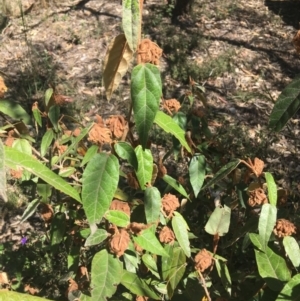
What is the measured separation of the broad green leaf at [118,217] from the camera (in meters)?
1.16

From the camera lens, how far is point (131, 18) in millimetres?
770

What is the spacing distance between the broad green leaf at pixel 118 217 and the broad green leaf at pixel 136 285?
0.27 metres

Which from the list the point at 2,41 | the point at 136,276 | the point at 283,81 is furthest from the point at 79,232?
the point at 2,41

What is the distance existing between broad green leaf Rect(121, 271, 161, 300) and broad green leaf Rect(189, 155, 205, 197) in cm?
33

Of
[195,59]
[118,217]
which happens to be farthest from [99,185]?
[195,59]

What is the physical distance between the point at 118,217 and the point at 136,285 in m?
0.31

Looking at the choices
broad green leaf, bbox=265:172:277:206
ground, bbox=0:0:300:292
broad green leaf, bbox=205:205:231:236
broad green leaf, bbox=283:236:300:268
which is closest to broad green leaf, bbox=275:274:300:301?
broad green leaf, bbox=283:236:300:268

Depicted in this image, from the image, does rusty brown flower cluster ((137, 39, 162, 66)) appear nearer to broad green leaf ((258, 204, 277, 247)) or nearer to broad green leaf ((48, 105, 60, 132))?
broad green leaf ((258, 204, 277, 247))

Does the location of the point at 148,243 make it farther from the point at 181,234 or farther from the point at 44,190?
the point at 44,190

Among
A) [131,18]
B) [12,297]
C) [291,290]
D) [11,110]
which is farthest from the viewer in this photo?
[11,110]

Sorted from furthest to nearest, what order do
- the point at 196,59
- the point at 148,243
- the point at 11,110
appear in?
the point at 196,59, the point at 11,110, the point at 148,243

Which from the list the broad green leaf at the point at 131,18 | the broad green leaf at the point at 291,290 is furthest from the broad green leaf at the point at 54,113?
the broad green leaf at the point at 291,290

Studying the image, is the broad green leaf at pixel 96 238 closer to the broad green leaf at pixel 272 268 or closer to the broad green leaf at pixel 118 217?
the broad green leaf at pixel 118 217

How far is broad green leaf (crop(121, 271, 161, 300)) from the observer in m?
1.37
